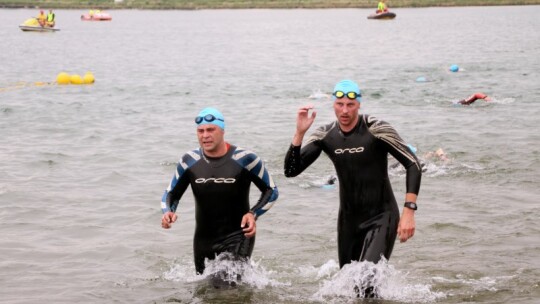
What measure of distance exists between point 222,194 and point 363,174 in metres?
1.34

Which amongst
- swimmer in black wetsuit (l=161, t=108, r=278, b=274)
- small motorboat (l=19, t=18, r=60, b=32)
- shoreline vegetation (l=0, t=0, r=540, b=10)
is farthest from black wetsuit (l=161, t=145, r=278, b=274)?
shoreline vegetation (l=0, t=0, r=540, b=10)

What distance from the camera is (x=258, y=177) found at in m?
7.94

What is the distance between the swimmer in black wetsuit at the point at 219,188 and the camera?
7805 millimetres

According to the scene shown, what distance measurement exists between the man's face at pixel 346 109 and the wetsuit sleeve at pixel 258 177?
0.97 metres

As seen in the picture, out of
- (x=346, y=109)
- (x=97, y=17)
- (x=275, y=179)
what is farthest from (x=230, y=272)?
(x=97, y=17)

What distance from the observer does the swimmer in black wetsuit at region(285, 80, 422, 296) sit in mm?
7379

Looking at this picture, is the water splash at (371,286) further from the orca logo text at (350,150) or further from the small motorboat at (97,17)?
the small motorboat at (97,17)

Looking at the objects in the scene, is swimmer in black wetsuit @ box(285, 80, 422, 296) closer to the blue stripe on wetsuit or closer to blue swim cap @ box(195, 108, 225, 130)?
blue swim cap @ box(195, 108, 225, 130)

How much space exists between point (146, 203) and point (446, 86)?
1768 centimetres

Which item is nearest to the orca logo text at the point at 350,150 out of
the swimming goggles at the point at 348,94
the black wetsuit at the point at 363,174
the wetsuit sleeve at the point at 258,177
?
the black wetsuit at the point at 363,174

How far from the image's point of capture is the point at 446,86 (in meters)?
29.1

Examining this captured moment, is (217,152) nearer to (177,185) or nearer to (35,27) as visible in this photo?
(177,185)

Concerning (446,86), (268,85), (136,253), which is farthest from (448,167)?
(268,85)

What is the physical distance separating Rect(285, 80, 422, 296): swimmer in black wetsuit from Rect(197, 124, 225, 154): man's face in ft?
2.40
